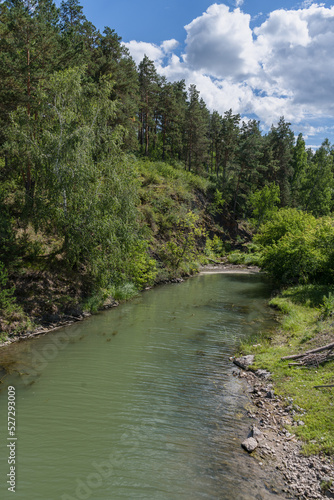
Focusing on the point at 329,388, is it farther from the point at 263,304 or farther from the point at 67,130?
the point at 67,130

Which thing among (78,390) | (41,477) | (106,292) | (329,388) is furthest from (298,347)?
(106,292)

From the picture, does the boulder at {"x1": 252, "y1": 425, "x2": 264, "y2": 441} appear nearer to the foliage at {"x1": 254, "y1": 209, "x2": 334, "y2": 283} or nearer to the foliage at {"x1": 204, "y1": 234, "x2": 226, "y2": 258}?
the foliage at {"x1": 254, "y1": 209, "x2": 334, "y2": 283}

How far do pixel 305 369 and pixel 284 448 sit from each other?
3.64 m

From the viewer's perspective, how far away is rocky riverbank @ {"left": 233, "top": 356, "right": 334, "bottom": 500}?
6.10 m

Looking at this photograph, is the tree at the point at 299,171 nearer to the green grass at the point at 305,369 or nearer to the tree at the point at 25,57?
the green grass at the point at 305,369

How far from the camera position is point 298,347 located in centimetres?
1205

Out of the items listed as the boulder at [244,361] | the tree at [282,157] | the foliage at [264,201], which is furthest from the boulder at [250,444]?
the tree at [282,157]

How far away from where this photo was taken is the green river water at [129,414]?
6363 mm

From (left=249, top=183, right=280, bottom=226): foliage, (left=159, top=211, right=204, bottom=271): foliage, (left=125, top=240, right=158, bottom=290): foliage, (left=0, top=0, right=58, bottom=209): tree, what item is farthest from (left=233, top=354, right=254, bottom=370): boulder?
(left=249, top=183, right=280, bottom=226): foliage

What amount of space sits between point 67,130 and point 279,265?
18.5 metres

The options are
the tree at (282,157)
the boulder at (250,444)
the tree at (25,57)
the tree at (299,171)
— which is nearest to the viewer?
the boulder at (250,444)

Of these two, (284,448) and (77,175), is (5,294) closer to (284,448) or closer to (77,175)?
(77,175)

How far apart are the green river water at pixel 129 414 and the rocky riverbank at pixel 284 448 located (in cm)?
36

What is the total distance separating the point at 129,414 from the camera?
28.7 ft
